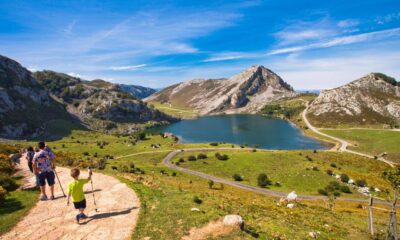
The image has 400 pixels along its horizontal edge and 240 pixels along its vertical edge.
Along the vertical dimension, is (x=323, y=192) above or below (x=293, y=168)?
below

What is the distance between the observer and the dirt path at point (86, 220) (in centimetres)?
1767

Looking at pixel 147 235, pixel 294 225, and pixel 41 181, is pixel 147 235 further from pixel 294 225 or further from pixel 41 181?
pixel 294 225

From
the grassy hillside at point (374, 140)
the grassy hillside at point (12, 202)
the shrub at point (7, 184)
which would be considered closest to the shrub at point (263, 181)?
the grassy hillside at point (12, 202)

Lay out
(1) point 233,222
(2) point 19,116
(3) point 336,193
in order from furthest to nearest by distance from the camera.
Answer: (2) point 19,116, (3) point 336,193, (1) point 233,222

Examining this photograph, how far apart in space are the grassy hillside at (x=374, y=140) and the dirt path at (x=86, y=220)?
13448cm

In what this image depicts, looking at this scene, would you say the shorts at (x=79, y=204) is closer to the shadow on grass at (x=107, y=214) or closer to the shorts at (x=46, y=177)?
the shadow on grass at (x=107, y=214)

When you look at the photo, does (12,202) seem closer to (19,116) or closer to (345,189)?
(345,189)

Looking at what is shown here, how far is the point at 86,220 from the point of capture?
19531mm

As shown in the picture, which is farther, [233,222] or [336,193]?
[336,193]

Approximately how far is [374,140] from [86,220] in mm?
174625

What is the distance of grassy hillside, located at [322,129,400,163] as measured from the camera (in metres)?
131

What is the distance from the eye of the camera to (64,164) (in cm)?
4638

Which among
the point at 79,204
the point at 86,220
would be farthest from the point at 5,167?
the point at 79,204

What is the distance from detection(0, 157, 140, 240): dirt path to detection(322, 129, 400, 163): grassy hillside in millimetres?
134481
